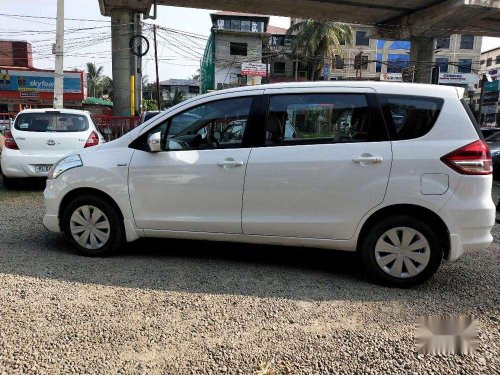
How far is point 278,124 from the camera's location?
13.5 ft

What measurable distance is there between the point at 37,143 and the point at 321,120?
5811mm

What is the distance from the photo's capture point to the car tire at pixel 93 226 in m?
4.48

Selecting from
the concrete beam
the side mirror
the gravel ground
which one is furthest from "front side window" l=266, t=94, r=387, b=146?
the concrete beam

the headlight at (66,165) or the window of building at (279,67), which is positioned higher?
the window of building at (279,67)

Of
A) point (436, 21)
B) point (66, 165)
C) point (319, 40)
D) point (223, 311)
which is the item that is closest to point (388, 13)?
point (436, 21)

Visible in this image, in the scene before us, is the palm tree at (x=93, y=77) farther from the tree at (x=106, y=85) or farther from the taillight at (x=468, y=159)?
the taillight at (x=468, y=159)

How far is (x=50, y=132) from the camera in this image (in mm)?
7969

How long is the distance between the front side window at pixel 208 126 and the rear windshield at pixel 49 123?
4443 mm

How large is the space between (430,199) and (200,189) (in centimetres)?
203

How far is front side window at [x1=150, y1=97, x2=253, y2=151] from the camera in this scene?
4.23m

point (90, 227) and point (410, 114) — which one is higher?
point (410, 114)

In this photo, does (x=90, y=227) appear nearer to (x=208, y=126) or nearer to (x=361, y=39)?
(x=208, y=126)

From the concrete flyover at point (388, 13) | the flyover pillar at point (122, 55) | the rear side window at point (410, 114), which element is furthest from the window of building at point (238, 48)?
the rear side window at point (410, 114)

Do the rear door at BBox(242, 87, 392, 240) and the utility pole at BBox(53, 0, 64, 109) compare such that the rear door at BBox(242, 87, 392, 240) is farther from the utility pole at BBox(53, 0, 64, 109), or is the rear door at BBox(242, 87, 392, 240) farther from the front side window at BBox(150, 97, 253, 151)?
the utility pole at BBox(53, 0, 64, 109)
